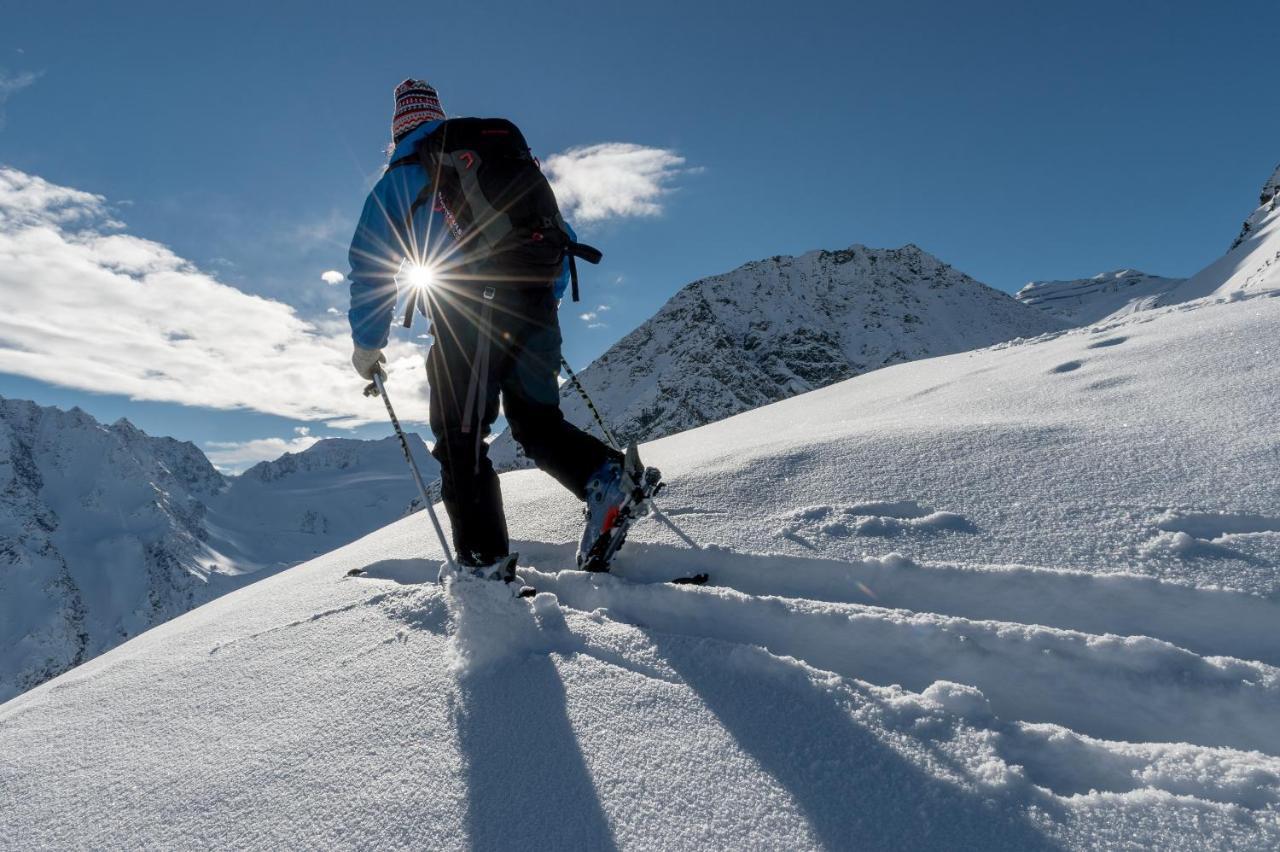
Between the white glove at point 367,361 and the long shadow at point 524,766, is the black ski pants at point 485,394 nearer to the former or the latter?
the white glove at point 367,361

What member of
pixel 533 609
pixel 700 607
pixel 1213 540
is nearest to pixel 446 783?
pixel 533 609

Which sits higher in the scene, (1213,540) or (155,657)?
(155,657)

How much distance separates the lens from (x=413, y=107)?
3.44m

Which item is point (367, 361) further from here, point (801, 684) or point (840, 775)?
point (840, 775)

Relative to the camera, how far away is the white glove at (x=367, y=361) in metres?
3.40

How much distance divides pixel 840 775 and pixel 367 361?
3.06 metres

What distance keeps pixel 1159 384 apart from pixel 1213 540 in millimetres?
1856

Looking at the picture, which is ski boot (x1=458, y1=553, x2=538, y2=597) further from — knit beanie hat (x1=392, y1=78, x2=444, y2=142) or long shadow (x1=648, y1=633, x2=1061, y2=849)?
knit beanie hat (x1=392, y1=78, x2=444, y2=142)

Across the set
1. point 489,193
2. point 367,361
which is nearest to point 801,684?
point 489,193

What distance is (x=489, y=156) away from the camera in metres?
3.04

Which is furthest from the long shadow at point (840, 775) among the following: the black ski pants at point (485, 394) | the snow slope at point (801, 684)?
the black ski pants at point (485, 394)

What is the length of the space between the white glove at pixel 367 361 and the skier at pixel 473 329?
0.10 ft

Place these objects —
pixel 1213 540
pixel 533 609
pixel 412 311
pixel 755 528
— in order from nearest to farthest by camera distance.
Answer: pixel 1213 540 → pixel 533 609 → pixel 755 528 → pixel 412 311

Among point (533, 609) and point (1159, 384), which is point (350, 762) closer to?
point (533, 609)
